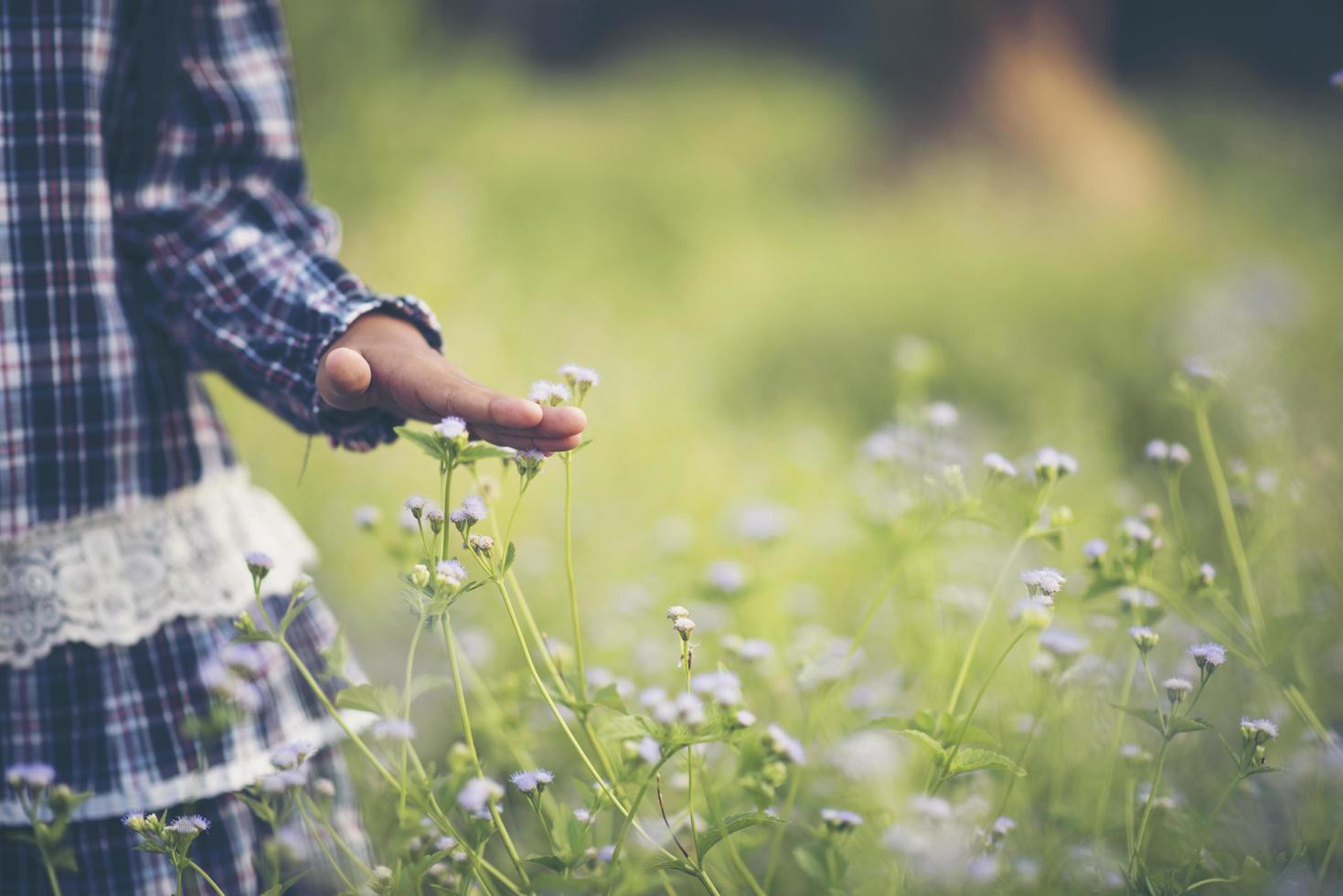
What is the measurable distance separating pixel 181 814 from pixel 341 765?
0.58 feet

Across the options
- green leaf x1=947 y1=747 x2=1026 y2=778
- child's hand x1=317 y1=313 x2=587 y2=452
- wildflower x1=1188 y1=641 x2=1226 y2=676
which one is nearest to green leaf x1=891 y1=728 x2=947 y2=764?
green leaf x1=947 y1=747 x2=1026 y2=778

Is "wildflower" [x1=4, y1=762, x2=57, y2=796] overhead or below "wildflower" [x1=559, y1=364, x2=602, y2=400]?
below

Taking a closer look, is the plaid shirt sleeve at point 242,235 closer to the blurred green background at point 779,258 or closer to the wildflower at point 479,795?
the wildflower at point 479,795

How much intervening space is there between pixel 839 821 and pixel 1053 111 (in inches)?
240

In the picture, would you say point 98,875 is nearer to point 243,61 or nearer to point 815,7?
point 243,61

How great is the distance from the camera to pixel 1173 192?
241 inches

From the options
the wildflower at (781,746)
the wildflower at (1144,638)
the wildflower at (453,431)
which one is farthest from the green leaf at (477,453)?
the wildflower at (1144,638)

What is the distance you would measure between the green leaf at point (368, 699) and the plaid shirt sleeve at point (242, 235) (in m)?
0.27

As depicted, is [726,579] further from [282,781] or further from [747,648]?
[282,781]

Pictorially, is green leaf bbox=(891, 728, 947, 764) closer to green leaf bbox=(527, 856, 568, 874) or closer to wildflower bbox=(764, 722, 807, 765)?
wildflower bbox=(764, 722, 807, 765)

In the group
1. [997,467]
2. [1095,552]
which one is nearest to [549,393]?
[997,467]

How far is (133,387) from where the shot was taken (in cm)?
95

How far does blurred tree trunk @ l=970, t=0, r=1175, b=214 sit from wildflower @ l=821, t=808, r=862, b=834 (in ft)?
18.7

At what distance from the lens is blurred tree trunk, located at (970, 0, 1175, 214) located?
5887 millimetres
